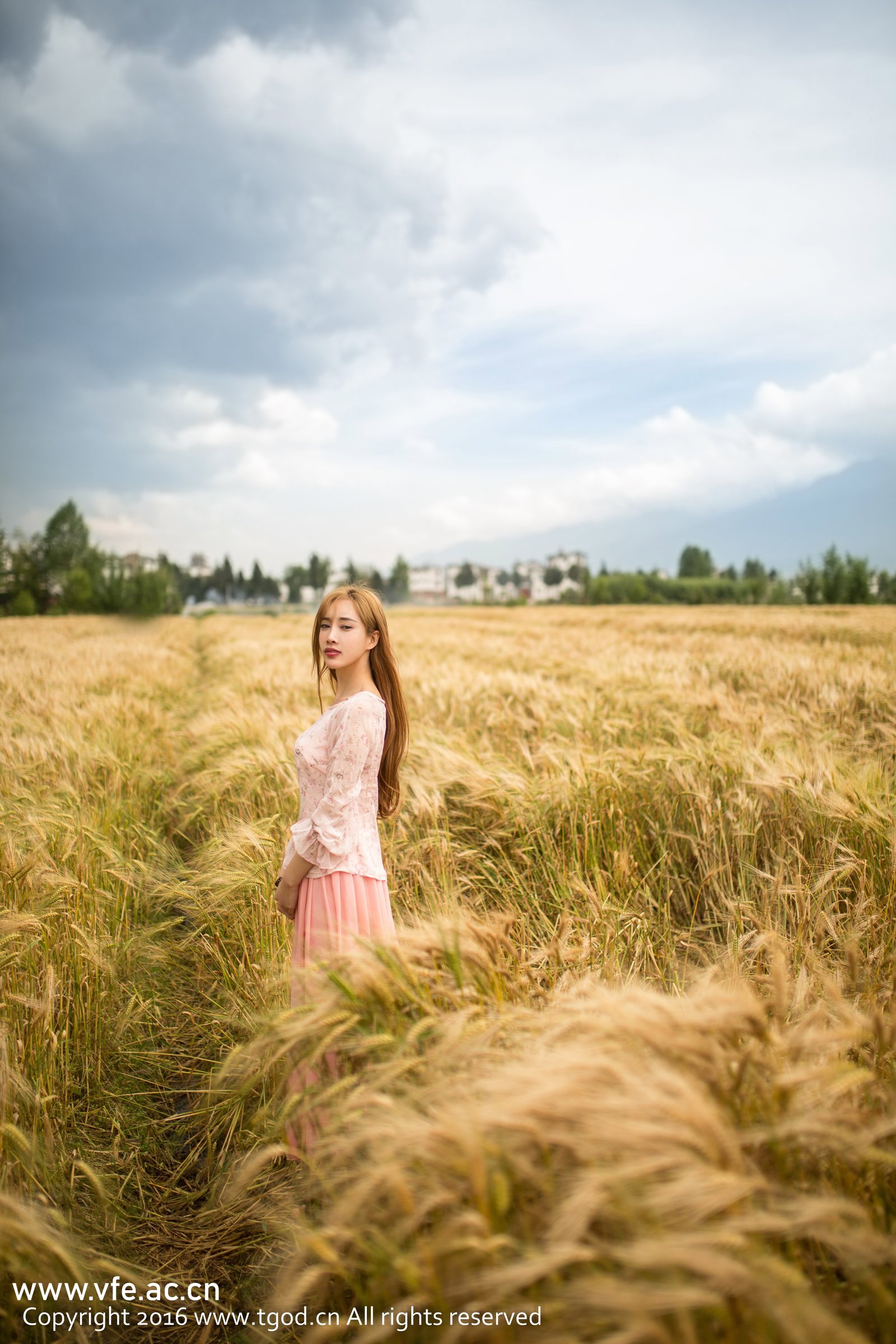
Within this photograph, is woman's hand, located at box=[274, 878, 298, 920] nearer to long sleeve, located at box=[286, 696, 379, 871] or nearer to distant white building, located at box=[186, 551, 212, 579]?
long sleeve, located at box=[286, 696, 379, 871]

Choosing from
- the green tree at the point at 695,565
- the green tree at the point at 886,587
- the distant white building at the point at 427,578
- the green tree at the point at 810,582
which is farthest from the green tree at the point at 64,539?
the distant white building at the point at 427,578

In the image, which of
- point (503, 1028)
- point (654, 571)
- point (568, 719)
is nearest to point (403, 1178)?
point (503, 1028)

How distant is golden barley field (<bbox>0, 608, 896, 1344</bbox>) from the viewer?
933 mm

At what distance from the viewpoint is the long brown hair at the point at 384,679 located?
2.67 meters

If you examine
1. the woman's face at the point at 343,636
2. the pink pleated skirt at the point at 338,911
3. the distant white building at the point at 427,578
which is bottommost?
the pink pleated skirt at the point at 338,911

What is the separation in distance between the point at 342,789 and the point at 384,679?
603 millimetres

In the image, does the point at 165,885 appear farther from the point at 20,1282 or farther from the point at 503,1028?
the point at 503,1028

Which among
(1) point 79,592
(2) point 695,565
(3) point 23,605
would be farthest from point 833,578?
(3) point 23,605

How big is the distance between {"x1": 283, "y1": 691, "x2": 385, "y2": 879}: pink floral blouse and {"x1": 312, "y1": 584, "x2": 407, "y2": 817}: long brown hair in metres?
0.23

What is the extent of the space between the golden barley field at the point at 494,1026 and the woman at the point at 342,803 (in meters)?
0.33

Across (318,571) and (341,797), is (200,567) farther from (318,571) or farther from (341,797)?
(341,797)

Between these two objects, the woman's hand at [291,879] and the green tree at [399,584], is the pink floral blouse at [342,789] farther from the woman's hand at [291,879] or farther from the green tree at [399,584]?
the green tree at [399,584]

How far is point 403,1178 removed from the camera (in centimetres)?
101

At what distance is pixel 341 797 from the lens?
90.1 inches
